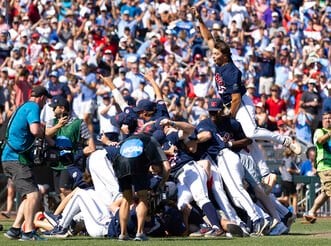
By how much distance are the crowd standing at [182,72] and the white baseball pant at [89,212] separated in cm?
11

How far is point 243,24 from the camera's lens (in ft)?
96.6

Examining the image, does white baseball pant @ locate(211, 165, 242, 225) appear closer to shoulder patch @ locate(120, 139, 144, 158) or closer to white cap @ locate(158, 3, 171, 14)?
shoulder patch @ locate(120, 139, 144, 158)

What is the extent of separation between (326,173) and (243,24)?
11016mm

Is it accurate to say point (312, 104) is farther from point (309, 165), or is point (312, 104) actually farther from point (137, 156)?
point (137, 156)

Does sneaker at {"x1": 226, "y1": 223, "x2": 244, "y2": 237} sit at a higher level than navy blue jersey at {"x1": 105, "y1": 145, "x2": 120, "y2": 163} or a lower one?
lower

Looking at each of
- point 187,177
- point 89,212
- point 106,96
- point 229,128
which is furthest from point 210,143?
point 106,96

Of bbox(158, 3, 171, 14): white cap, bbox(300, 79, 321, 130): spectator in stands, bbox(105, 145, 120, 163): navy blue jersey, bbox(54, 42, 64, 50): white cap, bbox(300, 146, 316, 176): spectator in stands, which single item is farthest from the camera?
bbox(158, 3, 171, 14): white cap

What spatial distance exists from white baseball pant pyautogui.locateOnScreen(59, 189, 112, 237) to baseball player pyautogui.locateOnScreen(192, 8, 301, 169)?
7.49ft

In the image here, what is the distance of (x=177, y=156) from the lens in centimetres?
1605

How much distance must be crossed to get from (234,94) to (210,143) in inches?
31.0

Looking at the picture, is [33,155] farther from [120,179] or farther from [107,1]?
[107,1]

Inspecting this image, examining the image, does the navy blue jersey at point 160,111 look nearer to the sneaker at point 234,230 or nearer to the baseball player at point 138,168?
the baseball player at point 138,168

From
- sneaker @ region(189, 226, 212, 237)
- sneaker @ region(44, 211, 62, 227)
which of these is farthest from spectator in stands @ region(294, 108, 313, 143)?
sneaker @ region(44, 211, 62, 227)

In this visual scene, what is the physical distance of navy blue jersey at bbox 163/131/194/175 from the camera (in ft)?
52.1
